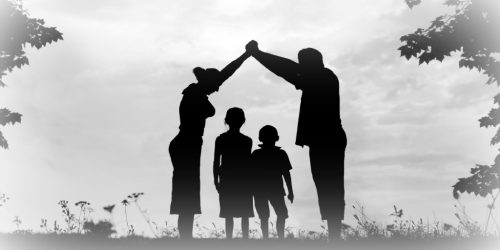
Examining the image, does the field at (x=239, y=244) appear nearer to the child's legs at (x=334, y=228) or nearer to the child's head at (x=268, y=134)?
the child's legs at (x=334, y=228)

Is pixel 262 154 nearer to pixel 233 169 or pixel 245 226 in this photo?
pixel 233 169

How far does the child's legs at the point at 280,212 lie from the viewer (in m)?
11.7

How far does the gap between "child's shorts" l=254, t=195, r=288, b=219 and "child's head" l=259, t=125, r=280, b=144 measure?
1.13 meters

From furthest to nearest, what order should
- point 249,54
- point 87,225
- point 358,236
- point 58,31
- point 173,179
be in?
1. point 58,31
2. point 249,54
3. point 358,236
4. point 173,179
5. point 87,225

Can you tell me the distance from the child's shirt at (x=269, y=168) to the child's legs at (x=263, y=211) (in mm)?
129

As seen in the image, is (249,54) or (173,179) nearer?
(173,179)

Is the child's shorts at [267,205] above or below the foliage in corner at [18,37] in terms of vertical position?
below

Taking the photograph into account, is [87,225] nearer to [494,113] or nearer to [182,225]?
[182,225]

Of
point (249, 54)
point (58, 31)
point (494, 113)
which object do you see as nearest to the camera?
point (249, 54)

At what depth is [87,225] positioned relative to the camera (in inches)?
232

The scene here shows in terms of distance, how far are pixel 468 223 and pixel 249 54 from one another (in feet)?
18.7

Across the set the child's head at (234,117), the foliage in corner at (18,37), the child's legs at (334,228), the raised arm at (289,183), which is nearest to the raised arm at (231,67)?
the child's head at (234,117)

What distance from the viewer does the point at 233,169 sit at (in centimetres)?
1115

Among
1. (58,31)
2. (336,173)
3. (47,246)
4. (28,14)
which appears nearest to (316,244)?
(336,173)
